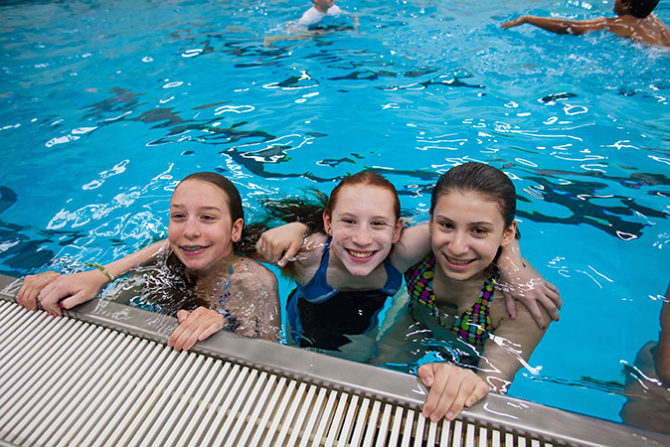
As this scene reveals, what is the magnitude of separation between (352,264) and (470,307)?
0.70 metres

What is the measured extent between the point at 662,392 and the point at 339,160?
3.58m

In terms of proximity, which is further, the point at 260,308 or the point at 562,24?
the point at 562,24

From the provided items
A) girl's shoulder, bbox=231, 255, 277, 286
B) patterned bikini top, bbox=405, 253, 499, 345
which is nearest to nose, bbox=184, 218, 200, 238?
girl's shoulder, bbox=231, 255, 277, 286

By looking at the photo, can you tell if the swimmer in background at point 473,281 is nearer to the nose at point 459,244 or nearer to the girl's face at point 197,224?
the nose at point 459,244

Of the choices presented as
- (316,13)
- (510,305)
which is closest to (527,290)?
(510,305)

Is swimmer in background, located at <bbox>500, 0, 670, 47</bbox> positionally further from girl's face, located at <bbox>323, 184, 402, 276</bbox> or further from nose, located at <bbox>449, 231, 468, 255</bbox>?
nose, located at <bbox>449, 231, 468, 255</bbox>

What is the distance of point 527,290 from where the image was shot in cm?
206

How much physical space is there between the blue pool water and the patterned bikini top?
18.0 inches

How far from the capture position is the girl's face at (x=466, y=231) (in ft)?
6.46

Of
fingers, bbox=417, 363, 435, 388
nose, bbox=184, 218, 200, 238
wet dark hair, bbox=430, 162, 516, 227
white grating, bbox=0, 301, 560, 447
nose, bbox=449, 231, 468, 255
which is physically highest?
wet dark hair, bbox=430, 162, 516, 227

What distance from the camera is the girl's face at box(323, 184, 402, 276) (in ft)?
7.25

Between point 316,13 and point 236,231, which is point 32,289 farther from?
point 316,13

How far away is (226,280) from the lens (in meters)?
2.61

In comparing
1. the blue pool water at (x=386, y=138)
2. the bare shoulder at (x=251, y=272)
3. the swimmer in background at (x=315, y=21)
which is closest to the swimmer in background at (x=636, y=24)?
the blue pool water at (x=386, y=138)
